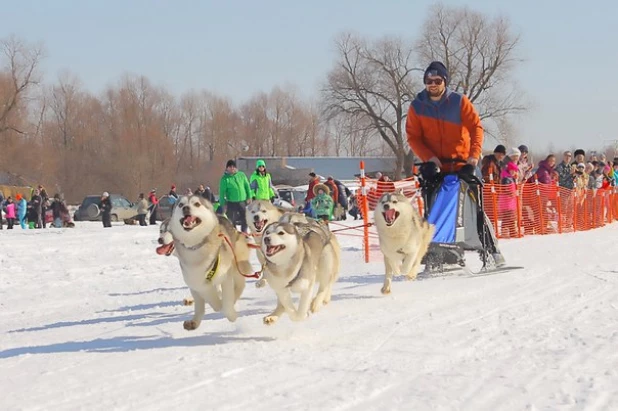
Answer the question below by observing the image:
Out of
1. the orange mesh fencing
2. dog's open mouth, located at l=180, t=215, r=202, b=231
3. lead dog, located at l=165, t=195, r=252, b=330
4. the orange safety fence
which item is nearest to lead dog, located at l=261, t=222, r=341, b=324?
lead dog, located at l=165, t=195, r=252, b=330

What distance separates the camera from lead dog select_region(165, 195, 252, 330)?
518 cm

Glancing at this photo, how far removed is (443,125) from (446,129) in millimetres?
51

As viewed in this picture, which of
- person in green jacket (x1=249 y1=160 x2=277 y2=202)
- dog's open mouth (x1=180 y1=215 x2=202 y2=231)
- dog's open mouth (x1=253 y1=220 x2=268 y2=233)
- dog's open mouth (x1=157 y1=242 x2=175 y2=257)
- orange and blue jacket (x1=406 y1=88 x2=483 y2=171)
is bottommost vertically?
dog's open mouth (x1=157 y1=242 x2=175 y2=257)

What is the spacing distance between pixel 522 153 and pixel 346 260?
7.15 m

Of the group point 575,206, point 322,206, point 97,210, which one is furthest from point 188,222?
point 97,210

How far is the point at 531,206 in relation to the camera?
50.5 feet

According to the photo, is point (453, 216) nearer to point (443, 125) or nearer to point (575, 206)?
point (443, 125)

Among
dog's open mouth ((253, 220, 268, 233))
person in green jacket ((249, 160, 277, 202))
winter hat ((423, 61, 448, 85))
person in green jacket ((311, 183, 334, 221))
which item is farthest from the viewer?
person in green jacket ((249, 160, 277, 202))

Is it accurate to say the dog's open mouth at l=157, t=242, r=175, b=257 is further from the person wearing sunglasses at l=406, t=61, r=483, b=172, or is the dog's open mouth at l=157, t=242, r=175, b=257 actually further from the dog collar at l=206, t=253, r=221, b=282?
the person wearing sunglasses at l=406, t=61, r=483, b=172

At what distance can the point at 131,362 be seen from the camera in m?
4.25

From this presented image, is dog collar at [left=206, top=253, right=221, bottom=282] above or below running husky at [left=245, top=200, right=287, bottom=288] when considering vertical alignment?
below

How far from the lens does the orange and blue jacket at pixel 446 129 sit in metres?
7.66

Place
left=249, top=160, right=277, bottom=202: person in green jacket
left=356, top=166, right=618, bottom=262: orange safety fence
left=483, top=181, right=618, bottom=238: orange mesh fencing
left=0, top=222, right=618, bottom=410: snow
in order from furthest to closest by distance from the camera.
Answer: left=483, top=181, right=618, bottom=238: orange mesh fencing → left=356, top=166, right=618, bottom=262: orange safety fence → left=249, top=160, right=277, bottom=202: person in green jacket → left=0, top=222, right=618, bottom=410: snow

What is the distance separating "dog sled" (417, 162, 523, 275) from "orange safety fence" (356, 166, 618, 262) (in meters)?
4.43
